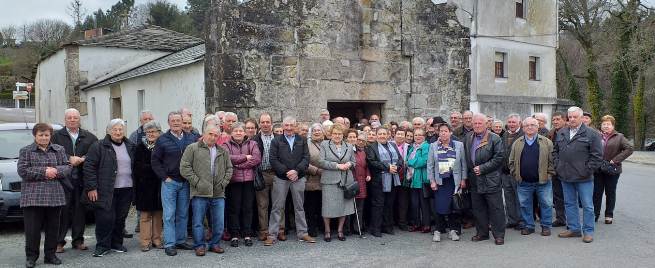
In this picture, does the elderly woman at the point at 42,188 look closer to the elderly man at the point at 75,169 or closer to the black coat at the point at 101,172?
the black coat at the point at 101,172

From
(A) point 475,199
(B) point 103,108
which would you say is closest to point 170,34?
(B) point 103,108

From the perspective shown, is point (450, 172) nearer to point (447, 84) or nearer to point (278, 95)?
point (278, 95)

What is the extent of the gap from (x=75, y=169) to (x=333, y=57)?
5.02 m

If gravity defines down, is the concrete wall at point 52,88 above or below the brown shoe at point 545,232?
above

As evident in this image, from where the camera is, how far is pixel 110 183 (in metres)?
6.58

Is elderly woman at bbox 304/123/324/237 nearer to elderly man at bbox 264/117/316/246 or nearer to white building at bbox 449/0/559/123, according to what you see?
elderly man at bbox 264/117/316/246

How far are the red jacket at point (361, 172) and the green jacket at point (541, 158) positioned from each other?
2115mm

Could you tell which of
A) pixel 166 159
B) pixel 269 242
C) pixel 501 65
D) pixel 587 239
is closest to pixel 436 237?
pixel 587 239

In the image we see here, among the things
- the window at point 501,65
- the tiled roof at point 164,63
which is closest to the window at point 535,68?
the window at point 501,65

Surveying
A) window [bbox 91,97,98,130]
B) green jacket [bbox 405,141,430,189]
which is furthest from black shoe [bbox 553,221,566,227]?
window [bbox 91,97,98,130]

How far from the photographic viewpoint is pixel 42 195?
6055mm

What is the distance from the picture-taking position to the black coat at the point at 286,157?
7.29 m

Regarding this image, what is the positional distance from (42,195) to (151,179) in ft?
4.03

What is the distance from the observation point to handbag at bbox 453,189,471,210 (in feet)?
24.6
